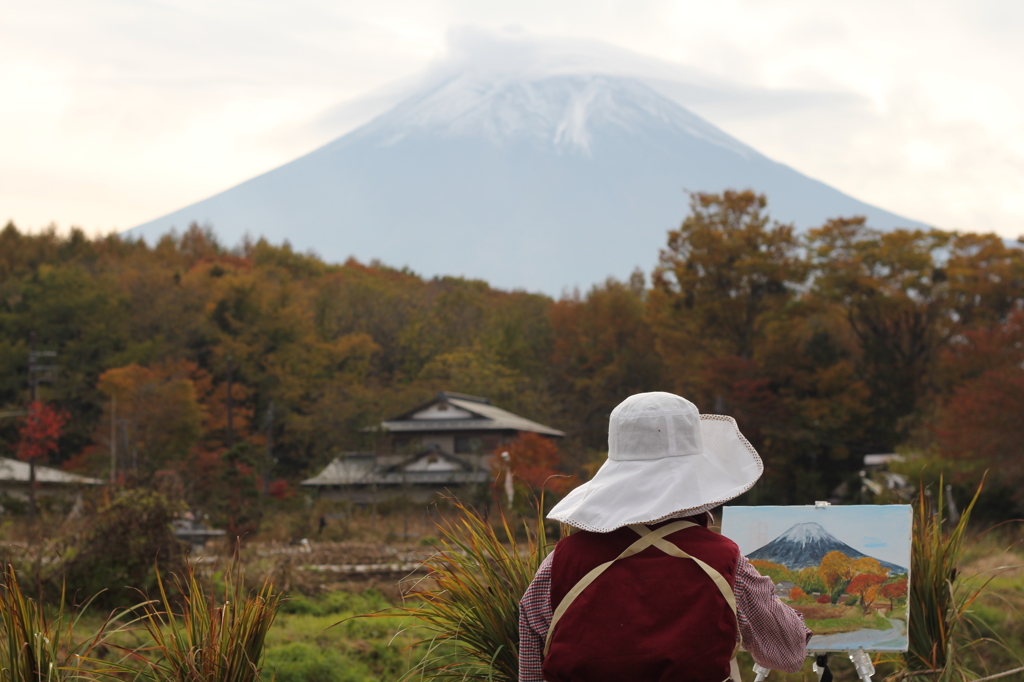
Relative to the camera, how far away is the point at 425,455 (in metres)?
42.6

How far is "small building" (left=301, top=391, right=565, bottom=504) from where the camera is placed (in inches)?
1612

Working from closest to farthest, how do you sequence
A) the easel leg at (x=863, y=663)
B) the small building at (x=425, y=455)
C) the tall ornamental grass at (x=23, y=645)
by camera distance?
the tall ornamental grass at (x=23, y=645) < the easel leg at (x=863, y=663) < the small building at (x=425, y=455)

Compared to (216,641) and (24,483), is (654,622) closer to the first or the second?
(216,641)

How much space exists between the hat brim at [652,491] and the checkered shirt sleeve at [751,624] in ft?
0.63

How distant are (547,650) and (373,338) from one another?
5713cm

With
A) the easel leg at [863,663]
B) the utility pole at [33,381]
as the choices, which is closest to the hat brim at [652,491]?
the easel leg at [863,663]

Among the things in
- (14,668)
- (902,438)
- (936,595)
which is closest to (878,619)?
(936,595)

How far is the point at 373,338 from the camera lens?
59.2 meters

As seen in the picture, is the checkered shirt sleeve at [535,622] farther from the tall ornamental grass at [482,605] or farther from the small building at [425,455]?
the small building at [425,455]

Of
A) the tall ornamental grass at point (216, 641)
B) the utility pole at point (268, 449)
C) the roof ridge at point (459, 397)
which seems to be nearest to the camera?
the tall ornamental grass at point (216, 641)

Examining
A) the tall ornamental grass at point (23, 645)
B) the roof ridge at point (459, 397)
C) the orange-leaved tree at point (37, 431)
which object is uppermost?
the tall ornamental grass at point (23, 645)

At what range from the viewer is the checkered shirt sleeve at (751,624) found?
2639mm

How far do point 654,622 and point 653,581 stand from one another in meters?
0.10

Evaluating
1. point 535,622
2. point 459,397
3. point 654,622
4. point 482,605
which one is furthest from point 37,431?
point 654,622
